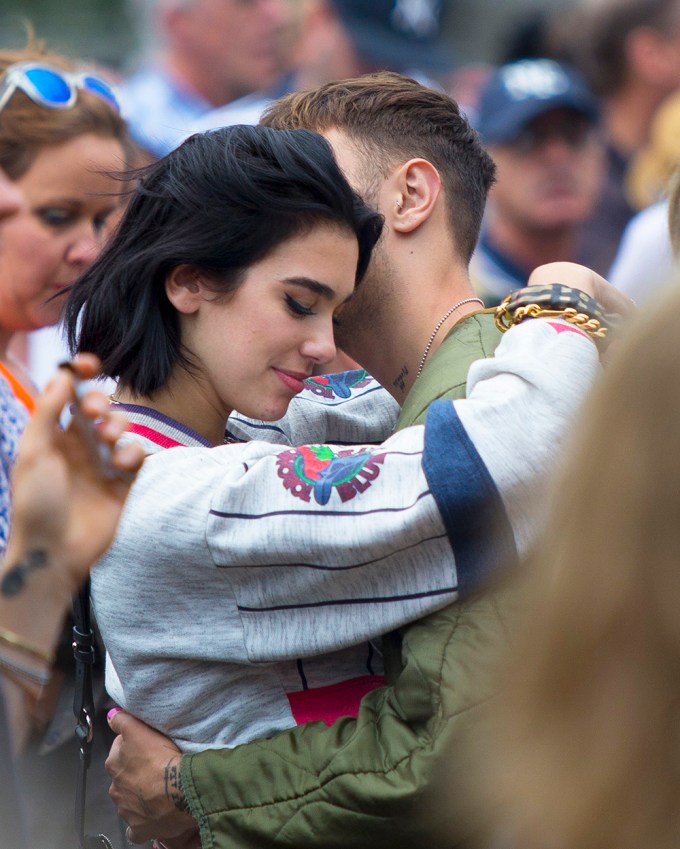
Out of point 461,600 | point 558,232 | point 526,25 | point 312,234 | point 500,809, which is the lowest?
point 500,809

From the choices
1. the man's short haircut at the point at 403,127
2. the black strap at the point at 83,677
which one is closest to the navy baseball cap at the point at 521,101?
the man's short haircut at the point at 403,127

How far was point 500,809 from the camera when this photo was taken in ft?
3.99

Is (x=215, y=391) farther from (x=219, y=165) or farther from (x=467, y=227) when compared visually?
(x=467, y=227)

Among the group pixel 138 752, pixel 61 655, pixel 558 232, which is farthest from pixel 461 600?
pixel 558 232

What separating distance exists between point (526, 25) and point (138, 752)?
794 centimetres

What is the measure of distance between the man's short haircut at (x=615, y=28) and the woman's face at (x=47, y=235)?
379 cm

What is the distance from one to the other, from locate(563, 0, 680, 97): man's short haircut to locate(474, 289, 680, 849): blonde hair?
5.69 meters

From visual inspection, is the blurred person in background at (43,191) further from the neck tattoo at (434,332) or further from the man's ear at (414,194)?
the neck tattoo at (434,332)

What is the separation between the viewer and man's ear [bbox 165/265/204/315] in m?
2.34

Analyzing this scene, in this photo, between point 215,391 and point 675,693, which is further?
point 215,391

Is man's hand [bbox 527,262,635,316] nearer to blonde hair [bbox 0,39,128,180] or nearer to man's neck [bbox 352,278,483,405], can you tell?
man's neck [bbox 352,278,483,405]

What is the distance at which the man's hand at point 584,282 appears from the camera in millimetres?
2305

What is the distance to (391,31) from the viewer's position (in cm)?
703

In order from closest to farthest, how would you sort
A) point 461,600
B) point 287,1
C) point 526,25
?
point 461,600, point 287,1, point 526,25
